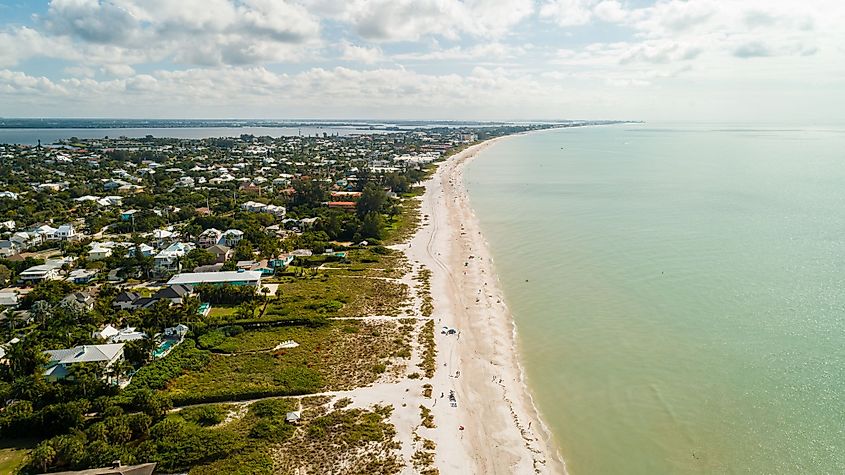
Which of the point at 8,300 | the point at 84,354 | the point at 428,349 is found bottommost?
the point at 428,349

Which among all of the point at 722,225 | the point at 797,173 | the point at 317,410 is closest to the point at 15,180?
the point at 317,410

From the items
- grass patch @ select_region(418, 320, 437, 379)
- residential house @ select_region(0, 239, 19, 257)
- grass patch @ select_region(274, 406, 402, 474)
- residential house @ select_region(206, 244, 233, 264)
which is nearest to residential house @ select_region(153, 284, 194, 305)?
residential house @ select_region(206, 244, 233, 264)

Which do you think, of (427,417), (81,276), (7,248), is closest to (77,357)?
(427,417)

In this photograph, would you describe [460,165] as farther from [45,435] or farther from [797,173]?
[45,435]

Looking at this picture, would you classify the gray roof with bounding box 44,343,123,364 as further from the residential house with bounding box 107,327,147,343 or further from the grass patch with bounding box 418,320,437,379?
the grass patch with bounding box 418,320,437,379

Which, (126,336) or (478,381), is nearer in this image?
(478,381)

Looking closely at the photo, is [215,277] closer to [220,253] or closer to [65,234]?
[220,253]

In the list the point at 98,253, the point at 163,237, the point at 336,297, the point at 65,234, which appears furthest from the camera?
the point at 65,234
